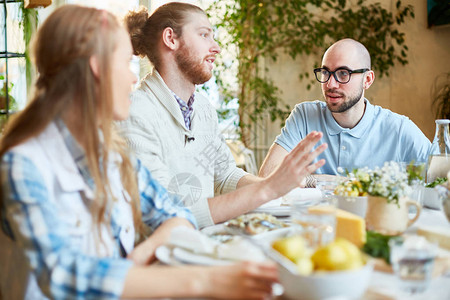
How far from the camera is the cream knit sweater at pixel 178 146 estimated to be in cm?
169

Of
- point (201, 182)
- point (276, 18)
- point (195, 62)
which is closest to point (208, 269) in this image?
point (201, 182)

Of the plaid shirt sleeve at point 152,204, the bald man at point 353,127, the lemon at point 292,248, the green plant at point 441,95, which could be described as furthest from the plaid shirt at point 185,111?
the green plant at point 441,95

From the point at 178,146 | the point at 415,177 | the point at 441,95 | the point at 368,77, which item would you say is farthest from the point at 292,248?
the point at 441,95

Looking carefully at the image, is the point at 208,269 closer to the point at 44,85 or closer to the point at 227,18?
the point at 44,85

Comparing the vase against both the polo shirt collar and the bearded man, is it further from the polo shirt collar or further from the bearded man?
the polo shirt collar

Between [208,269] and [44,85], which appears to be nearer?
[208,269]

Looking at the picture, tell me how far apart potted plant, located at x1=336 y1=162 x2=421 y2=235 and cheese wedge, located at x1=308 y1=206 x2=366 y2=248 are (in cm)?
17

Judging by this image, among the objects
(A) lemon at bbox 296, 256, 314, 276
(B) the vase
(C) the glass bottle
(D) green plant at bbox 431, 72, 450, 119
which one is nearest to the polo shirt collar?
(C) the glass bottle

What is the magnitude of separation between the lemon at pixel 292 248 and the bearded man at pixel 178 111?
0.85 meters

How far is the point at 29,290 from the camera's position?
99cm

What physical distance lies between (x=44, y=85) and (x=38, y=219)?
1.09 feet

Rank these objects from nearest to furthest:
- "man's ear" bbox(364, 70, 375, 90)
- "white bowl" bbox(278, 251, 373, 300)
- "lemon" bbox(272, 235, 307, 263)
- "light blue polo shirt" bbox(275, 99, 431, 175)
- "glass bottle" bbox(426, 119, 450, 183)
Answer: "white bowl" bbox(278, 251, 373, 300)
"lemon" bbox(272, 235, 307, 263)
"glass bottle" bbox(426, 119, 450, 183)
"light blue polo shirt" bbox(275, 99, 431, 175)
"man's ear" bbox(364, 70, 375, 90)

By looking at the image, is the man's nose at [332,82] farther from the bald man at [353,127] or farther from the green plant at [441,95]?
the green plant at [441,95]

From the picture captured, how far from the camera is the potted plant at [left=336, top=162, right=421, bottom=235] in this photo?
3.85ft
